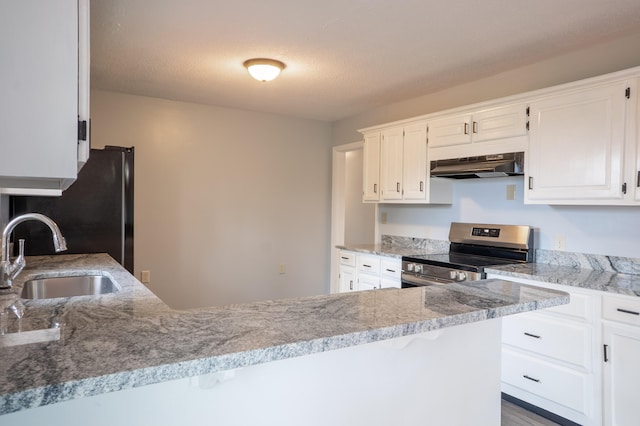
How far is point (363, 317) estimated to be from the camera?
91 cm

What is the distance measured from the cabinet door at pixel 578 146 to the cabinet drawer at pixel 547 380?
102cm

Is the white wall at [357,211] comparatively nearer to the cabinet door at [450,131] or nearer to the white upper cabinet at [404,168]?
the white upper cabinet at [404,168]

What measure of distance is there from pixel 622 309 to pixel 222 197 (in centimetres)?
357

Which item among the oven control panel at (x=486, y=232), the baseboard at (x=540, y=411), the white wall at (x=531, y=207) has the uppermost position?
the white wall at (x=531, y=207)

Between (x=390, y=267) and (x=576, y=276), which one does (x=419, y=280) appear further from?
(x=576, y=276)

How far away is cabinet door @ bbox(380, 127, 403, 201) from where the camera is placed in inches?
150

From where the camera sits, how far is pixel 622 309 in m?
2.11

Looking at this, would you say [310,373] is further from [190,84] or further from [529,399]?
[190,84]

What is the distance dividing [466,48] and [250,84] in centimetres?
183

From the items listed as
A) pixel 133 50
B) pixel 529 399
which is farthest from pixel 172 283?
pixel 529 399

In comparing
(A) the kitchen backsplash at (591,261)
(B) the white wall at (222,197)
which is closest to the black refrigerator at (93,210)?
(B) the white wall at (222,197)

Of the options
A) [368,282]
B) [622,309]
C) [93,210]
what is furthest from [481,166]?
[93,210]

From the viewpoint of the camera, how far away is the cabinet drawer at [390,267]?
11.4 feet

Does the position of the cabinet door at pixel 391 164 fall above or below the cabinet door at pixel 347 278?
above
